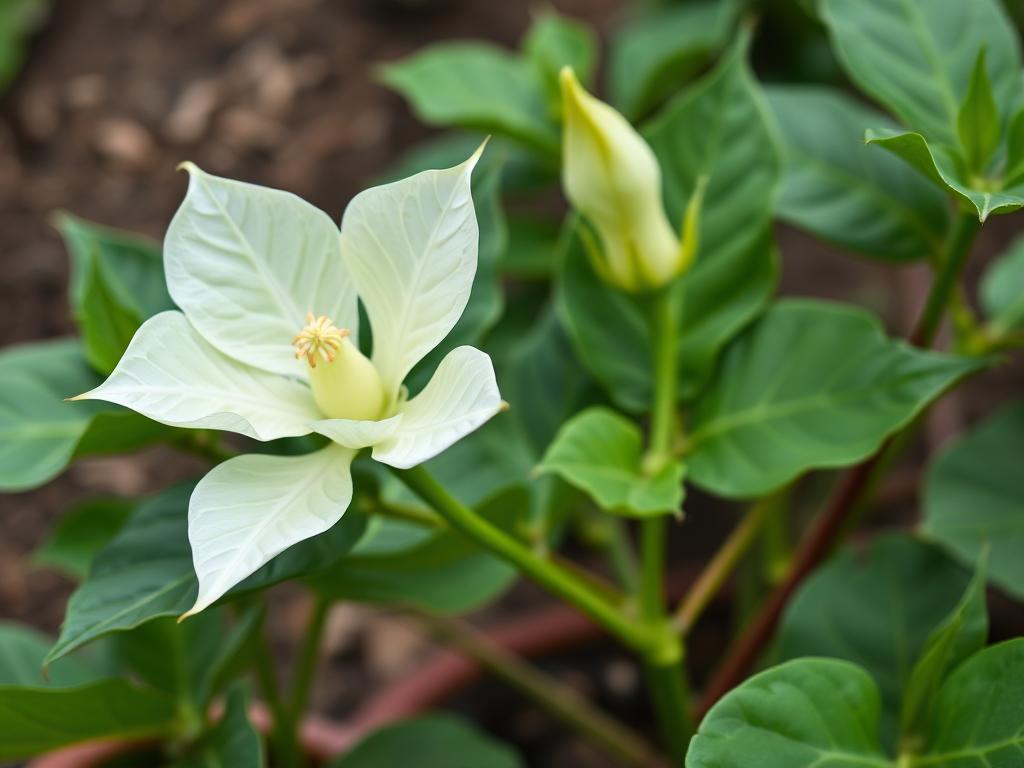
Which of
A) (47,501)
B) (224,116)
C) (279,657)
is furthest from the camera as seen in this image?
(224,116)

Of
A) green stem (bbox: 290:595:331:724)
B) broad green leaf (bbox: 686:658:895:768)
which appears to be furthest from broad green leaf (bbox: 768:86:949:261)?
green stem (bbox: 290:595:331:724)

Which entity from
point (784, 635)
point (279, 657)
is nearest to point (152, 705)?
point (784, 635)

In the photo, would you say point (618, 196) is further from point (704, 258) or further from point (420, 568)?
point (420, 568)

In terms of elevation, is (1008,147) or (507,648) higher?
(1008,147)

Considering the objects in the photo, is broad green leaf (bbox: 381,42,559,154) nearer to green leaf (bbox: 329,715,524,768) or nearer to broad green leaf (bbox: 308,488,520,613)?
broad green leaf (bbox: 308,488,520,613)

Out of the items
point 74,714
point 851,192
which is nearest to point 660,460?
point 851,192

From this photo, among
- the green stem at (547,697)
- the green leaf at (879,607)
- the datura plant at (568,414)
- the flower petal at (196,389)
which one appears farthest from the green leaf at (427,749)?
the flower petal at (196,389)

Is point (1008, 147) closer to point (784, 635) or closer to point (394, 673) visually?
point (784, 635)
